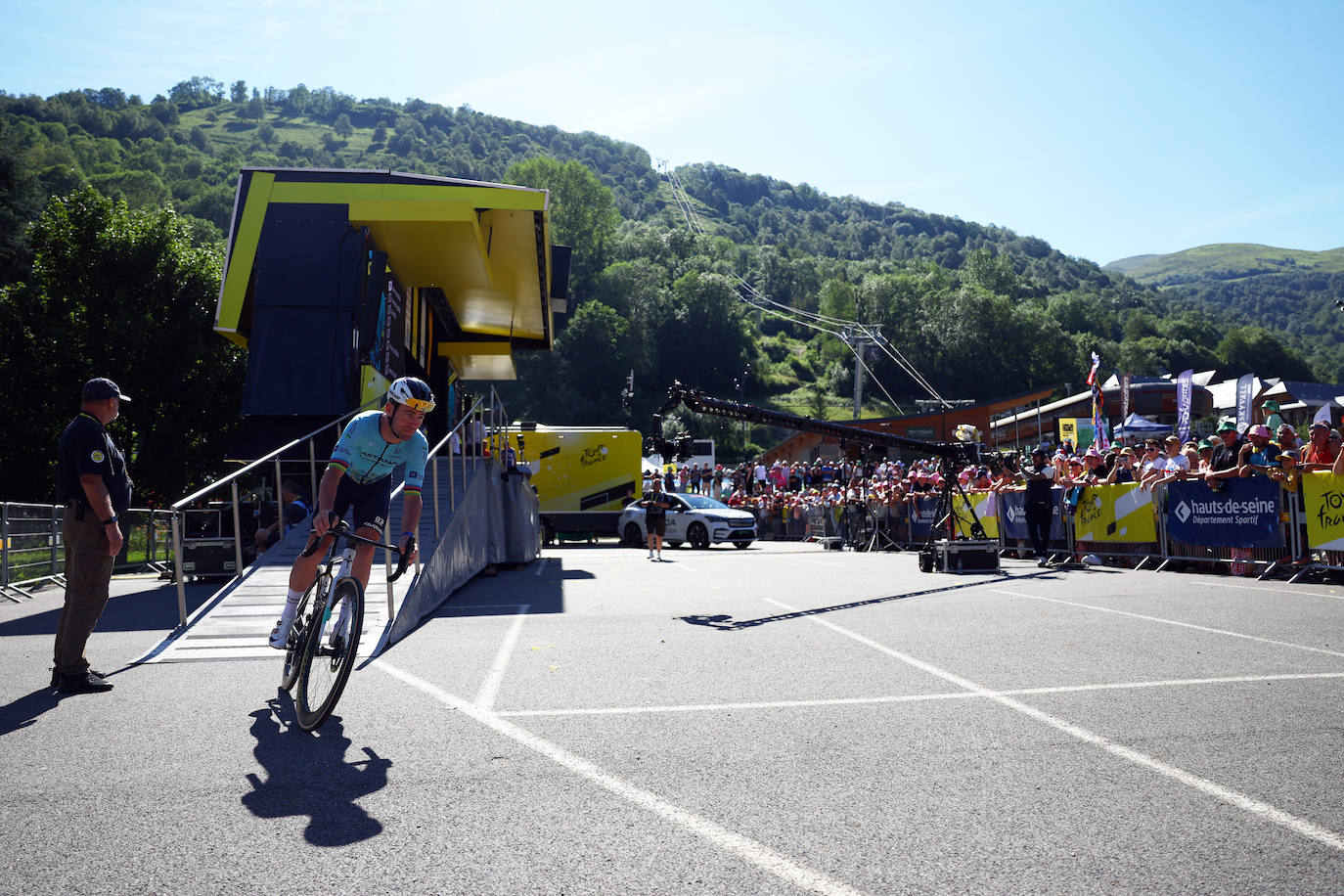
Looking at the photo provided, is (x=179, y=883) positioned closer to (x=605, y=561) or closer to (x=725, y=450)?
(x=605, y=561)

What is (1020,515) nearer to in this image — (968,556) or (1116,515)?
(1116,515)

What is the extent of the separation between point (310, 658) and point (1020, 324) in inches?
4923

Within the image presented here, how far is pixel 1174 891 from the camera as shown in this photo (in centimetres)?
298

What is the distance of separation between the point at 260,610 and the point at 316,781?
16.3ft

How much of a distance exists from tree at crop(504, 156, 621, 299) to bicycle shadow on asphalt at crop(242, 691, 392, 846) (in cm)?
10861

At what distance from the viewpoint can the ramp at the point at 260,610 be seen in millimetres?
7809

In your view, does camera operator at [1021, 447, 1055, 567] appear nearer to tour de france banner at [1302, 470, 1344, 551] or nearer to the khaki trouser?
tour de france banner at [1302, 470, 1344, 551]

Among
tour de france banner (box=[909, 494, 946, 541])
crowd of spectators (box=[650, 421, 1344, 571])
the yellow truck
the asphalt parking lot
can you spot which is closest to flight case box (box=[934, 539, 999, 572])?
crowd of spectators (box=[650, 421, 1344, 571])

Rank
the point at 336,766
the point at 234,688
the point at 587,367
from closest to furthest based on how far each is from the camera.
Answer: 1. the point at 336,766
2. the point at 234,688
3. the point at 587,367

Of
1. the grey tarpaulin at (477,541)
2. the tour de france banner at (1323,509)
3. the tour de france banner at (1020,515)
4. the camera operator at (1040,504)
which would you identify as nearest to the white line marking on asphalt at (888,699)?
the grey tarpaulin at (477,541)

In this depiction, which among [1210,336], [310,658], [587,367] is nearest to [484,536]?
[310,658]

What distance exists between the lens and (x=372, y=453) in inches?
247

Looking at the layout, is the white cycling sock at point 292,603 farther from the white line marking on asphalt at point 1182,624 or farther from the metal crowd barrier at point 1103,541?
the metal crowd barrier at point 1103,541

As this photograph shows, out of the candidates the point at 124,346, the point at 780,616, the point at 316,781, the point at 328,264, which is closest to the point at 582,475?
the point at 124,346
